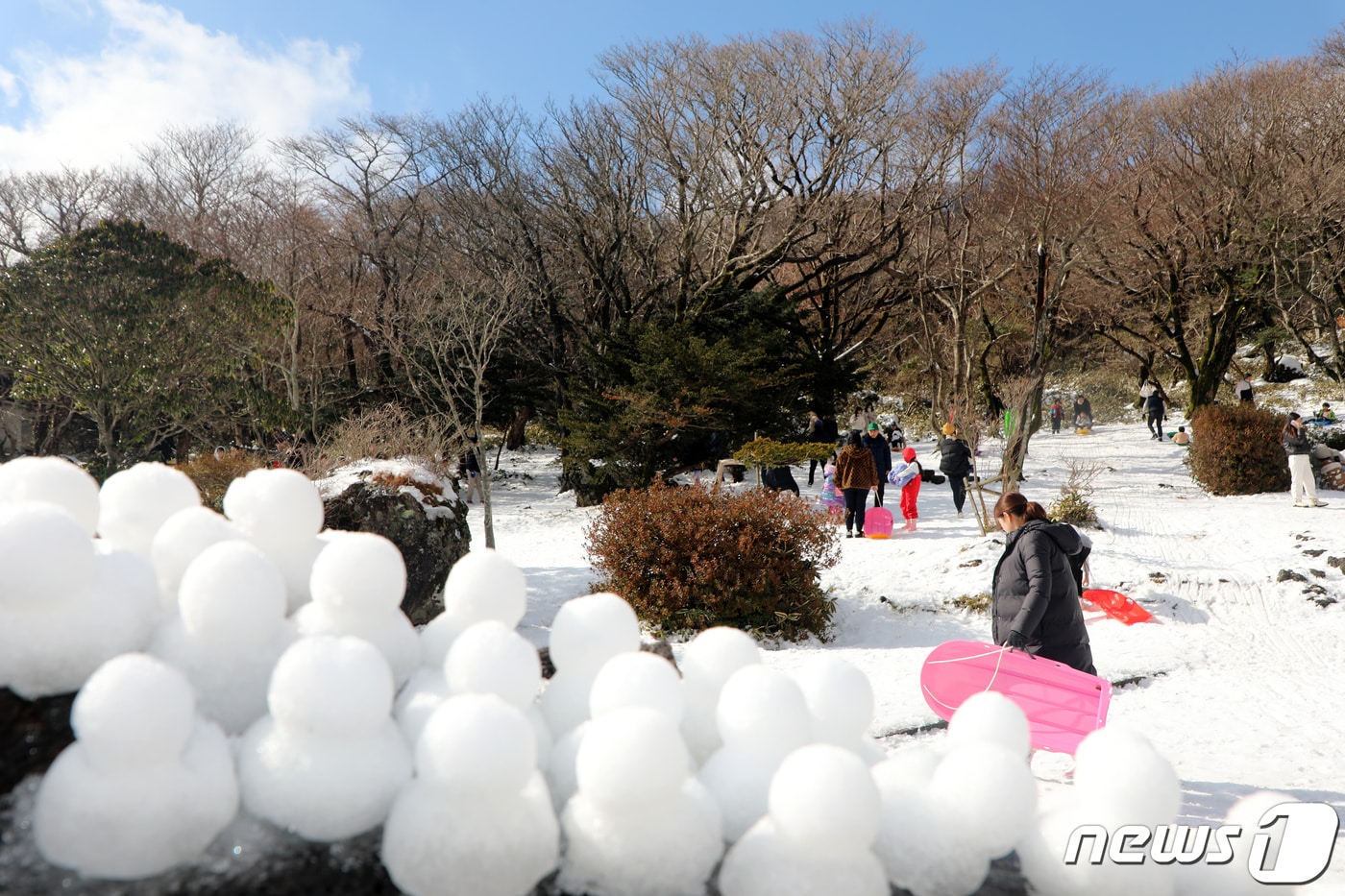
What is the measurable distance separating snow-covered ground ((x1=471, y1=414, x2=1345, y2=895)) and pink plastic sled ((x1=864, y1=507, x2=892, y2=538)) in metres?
0.22

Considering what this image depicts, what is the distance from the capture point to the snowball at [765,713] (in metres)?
1.17

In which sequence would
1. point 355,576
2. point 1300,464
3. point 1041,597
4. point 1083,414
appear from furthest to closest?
1. point 1083,414
2. point 1300,464
3. point 1041,597
4. point 355,576

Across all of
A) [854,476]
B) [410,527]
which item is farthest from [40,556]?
[854,476]

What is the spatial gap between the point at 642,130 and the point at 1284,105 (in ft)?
49.7

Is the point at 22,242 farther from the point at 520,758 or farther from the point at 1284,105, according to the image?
the point at 1284,105

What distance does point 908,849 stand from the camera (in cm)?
113

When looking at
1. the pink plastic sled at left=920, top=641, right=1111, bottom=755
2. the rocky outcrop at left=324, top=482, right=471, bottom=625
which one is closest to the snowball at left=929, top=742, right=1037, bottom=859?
the pink plastic sled at left=920, top=641, right=1111, bottom=755

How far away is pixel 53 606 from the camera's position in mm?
1102

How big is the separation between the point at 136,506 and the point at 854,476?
10035mm

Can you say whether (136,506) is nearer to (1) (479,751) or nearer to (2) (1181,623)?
(1) (479,751)

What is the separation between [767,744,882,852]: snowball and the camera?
1.02 m

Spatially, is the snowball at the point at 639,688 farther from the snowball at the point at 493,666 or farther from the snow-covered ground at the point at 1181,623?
the snow-covered ground at the point at 1181,623

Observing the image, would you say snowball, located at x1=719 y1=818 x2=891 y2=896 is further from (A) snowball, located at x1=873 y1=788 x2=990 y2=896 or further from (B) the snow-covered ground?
(B) the snow-covered ground

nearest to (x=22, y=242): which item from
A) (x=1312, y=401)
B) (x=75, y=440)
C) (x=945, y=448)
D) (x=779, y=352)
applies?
(x=75, y=440)
